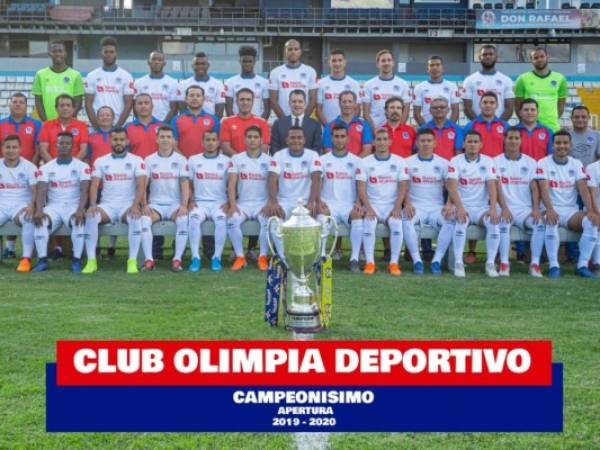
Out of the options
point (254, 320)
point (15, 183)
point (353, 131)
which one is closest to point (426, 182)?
point (353, 131)

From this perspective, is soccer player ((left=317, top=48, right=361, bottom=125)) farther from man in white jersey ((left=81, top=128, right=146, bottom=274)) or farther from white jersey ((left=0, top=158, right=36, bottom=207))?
white jersey ((left=0, top=158, right=36, bottom=207))

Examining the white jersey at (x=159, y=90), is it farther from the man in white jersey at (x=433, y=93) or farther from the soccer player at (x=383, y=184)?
the man in white jersey at (x=433, y=93)

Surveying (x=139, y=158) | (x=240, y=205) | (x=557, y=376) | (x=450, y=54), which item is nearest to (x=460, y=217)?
(x=240, y=205)

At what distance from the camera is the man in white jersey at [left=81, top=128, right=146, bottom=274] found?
24.6 feet

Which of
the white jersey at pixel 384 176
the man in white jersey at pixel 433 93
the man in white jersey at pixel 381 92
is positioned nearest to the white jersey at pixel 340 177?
the white jersey at pixel 384 176

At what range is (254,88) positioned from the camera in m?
8.62

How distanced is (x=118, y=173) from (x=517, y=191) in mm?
3783

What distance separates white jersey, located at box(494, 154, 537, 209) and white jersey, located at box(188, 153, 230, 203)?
8.54 ft

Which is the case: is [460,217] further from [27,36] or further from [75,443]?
[27,36]

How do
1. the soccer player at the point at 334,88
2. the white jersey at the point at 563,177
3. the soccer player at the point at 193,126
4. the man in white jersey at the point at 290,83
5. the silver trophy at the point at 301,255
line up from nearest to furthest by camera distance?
the silver trophy at the point at 301,255 → the white jersey at the point at 563,177 → the soccer player at the point at 193,126 → the soccer player at the point at 334,88 → the man in white jersey at the point at 290,83

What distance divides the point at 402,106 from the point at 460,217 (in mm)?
1381

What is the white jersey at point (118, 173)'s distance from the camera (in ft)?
25.5

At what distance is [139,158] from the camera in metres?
7.77

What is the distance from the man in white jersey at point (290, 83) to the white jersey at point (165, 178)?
1286mm
